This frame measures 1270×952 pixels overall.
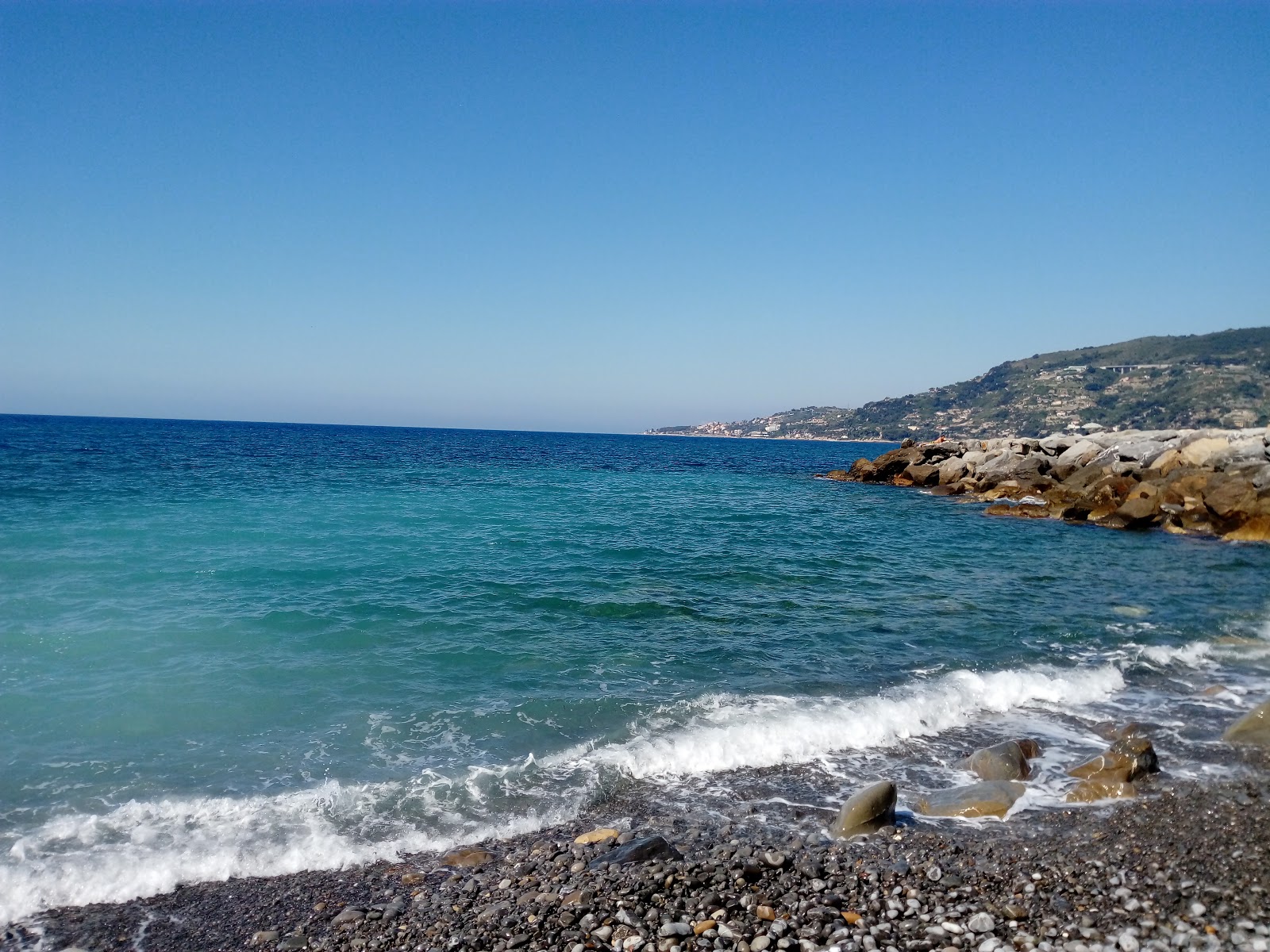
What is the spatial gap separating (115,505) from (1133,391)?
6060 inches

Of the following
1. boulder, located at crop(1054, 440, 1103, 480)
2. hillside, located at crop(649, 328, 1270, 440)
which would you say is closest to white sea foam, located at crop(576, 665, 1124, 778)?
boulder, located at crop(1054, 440, 1103, 480)

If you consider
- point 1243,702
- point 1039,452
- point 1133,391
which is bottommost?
point 1243,702

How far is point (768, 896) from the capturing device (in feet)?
19.4

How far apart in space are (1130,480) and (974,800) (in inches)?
1328

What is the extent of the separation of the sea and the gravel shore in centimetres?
49

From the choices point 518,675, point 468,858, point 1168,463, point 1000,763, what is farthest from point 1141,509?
point 468,858

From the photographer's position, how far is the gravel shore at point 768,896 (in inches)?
210

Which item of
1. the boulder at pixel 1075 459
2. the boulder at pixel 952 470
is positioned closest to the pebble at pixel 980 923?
the boulder at pixel 1075 459

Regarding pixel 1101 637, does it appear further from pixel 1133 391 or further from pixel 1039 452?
pixel 1133 391

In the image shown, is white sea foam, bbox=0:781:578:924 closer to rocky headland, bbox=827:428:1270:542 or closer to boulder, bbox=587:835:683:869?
boulder, bbox=587:835:683:869

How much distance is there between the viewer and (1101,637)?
14594 mm

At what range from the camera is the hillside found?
349 feet

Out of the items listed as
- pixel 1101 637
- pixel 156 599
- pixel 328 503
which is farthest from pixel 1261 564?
pixel 328 503

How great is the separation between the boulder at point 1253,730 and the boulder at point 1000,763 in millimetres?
3021
